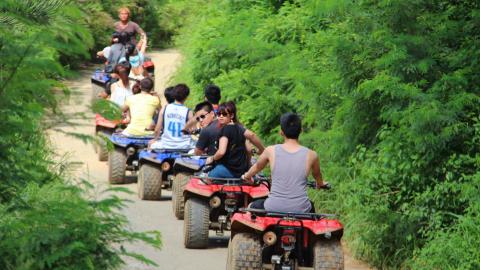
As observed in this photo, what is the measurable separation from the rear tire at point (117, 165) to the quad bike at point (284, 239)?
8.02 m

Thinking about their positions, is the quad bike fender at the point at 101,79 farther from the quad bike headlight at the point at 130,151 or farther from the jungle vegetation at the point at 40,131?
the jungle vegetation at the point at 40,131

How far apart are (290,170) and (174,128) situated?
267 inches

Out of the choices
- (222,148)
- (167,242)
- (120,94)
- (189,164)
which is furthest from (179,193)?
(120,94)

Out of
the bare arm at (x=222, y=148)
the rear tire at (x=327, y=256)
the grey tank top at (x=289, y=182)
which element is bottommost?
the rear tire at (x=327, y=256)

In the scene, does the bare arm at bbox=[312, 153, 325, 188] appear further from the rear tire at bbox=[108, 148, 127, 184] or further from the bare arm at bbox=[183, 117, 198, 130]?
the rear tire at bbox=[108, 148, 127, 184]

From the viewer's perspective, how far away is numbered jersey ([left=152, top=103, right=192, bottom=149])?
17406mm

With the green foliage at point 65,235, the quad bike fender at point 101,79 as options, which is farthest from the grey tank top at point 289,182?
the quad bike fender at point 101,79

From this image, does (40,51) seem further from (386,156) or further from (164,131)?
(164,131)

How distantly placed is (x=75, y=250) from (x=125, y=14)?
60.1 feet

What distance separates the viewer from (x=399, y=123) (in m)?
13.1

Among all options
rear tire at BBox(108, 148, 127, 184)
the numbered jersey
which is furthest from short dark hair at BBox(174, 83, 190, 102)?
rear tire at BBox(108, 148, 127, 184)

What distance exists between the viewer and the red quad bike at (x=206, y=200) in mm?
13648

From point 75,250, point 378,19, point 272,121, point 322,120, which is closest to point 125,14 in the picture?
point 272,121

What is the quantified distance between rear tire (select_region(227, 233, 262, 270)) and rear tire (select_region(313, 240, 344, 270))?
504mm
